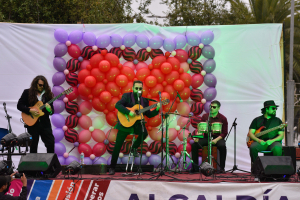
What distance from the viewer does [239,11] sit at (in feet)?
57.4

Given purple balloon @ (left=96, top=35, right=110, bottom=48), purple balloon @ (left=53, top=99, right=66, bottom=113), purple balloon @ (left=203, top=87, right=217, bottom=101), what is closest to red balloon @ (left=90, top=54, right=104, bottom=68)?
purple balloon @ (left=96, top=35, right=110, bottom=48)

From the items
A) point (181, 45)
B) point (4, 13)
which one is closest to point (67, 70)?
point (181, 45)

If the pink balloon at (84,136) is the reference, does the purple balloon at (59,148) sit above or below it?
below

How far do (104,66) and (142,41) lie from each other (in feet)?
3.13

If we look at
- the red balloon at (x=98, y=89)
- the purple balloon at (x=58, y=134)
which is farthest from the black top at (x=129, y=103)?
the purple balloon at (x=58, y=134)

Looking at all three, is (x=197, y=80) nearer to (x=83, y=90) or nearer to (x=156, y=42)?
(x=156, y=42)

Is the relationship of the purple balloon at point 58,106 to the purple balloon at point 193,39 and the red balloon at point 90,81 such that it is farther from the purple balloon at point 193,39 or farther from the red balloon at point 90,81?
the purple balloon at point 193,39

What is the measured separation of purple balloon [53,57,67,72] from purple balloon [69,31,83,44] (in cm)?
45

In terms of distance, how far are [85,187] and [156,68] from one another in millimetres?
3151

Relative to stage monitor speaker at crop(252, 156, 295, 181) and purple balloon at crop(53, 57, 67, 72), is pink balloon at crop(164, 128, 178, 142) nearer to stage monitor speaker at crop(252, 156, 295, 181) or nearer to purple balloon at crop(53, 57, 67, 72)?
stage monitor speaker at crop(252, 156, 295, 181)

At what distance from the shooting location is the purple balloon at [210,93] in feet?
23.6

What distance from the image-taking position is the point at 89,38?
720 centimetres

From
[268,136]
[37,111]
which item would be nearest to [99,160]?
[37,111]

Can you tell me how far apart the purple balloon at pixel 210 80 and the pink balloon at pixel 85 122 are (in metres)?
2.54
